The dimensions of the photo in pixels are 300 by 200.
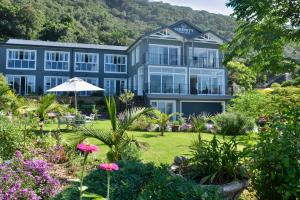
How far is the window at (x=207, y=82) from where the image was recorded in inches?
1422

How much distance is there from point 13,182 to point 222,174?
2859mm

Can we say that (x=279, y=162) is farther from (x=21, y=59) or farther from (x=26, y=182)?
(x=21, y=59)

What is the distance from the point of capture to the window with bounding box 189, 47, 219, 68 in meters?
36.6

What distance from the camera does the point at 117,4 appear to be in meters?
126

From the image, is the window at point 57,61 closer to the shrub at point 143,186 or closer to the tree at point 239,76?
the tree at point 239,76

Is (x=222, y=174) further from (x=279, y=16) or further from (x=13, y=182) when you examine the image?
(x=279, y=16)

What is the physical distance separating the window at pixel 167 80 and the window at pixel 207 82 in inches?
53.6

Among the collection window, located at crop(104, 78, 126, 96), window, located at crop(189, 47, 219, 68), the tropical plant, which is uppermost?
window, located at crop(189, 47, 219, 68)

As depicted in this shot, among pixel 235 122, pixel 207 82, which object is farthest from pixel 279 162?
pixel 207 82

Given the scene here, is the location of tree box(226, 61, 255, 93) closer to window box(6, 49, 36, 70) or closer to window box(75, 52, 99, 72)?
window box(75, 52, 99, 72)

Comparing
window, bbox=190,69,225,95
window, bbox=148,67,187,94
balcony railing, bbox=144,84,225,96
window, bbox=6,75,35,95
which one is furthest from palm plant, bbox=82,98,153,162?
window, bbox=6,75,35,95

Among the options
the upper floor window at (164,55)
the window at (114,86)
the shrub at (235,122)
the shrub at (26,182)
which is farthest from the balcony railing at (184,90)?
the shrub at (26,182)

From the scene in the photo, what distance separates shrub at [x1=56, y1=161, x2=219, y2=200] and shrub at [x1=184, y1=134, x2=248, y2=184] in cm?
94

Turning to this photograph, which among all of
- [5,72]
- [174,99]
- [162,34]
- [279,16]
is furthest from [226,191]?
[5,72]
